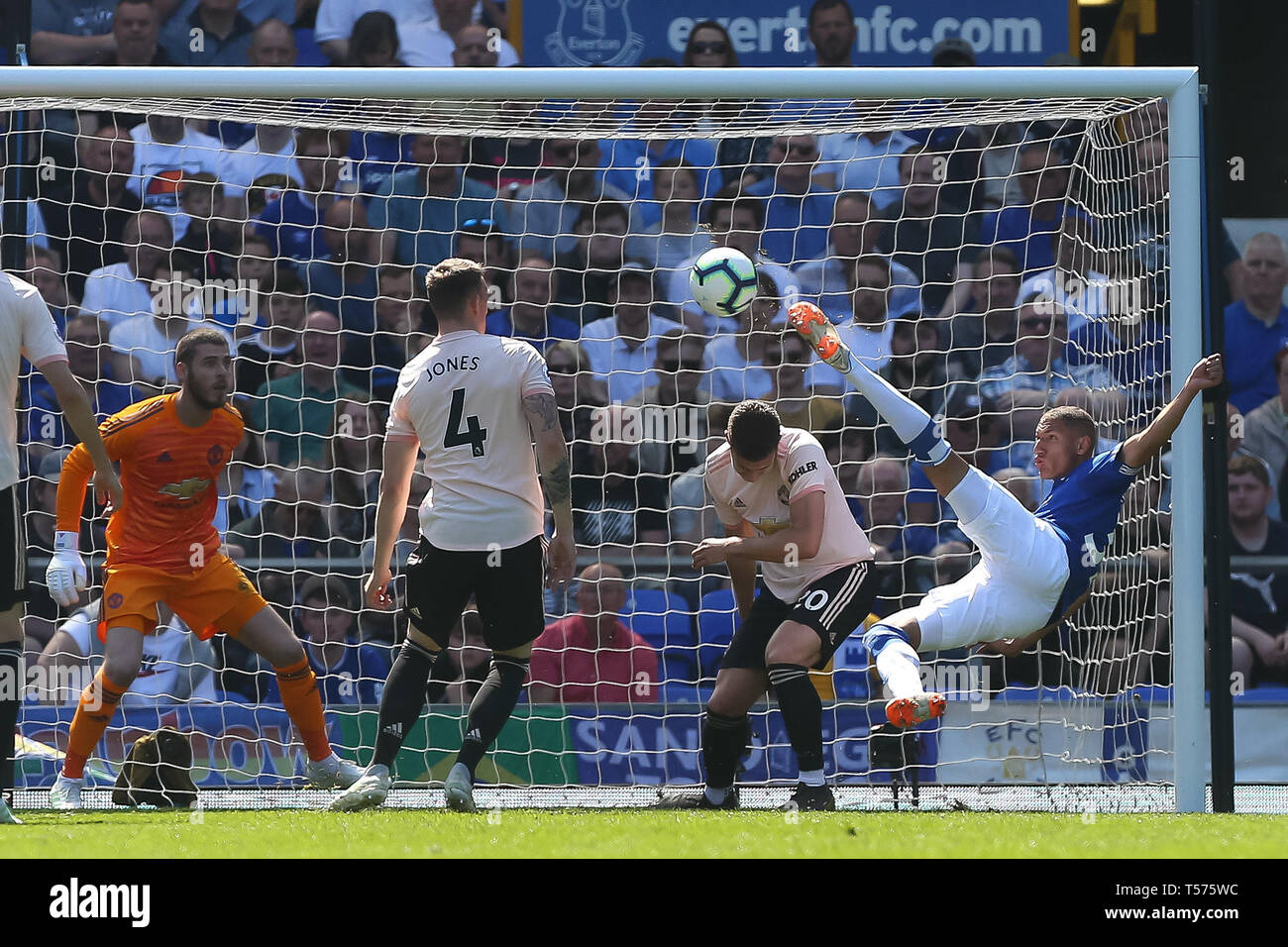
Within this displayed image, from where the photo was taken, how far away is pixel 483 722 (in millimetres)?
5219

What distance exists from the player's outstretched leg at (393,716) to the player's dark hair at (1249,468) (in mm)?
4965

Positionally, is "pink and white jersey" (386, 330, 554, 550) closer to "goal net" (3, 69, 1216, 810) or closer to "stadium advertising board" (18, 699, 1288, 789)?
"goal net" (3, 69, 1216, 810)

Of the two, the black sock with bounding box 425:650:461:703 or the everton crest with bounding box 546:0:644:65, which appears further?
the everton crest with bounding box 546:0:644:65

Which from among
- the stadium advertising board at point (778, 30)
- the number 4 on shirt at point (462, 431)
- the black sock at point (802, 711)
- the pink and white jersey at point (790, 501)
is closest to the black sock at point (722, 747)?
the black sock at point (802, 711)

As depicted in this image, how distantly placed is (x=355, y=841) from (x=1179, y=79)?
13.1 ft

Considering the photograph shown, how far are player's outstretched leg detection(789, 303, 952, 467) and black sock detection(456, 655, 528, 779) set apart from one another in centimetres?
149

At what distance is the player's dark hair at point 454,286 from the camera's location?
17.5 ft

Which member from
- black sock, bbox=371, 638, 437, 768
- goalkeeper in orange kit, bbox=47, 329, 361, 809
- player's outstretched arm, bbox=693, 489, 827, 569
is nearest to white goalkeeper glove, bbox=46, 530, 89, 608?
goalkeeper in orange kit, bbox=47, 329, 361, 809

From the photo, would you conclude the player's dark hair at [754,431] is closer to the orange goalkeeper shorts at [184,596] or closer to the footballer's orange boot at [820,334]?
the footballer's orange boot at [820,334]

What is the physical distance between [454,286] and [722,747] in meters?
1.94

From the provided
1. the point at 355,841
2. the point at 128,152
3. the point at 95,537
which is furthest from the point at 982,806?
the point at 128,152

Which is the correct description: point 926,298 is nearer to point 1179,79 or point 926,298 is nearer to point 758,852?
point 1179,79

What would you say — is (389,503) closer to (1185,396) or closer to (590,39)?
(1185,396)

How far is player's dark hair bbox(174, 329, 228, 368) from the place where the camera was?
5824 millimetres
